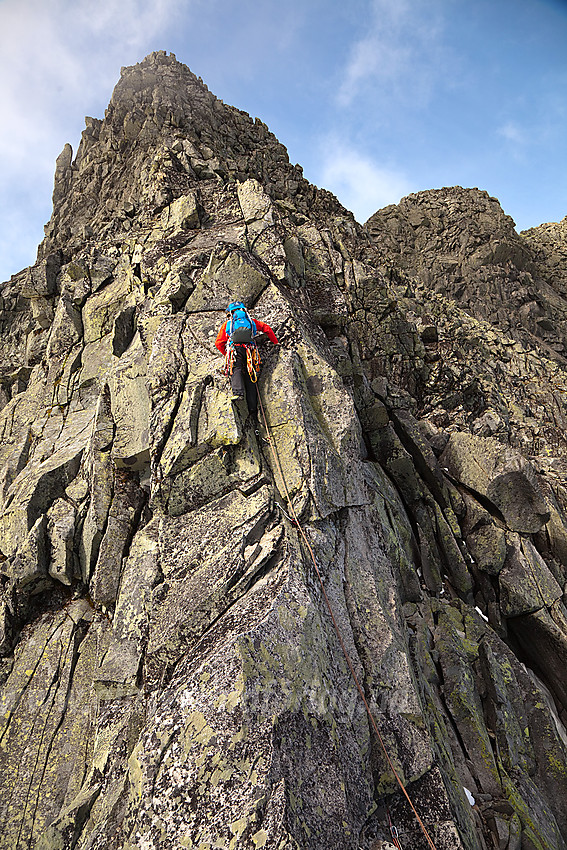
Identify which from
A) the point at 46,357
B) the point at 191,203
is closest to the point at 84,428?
the point at 46,357

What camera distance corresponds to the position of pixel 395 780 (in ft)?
27.9

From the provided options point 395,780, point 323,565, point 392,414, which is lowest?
point 395,780

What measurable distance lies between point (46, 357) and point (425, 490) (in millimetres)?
14833

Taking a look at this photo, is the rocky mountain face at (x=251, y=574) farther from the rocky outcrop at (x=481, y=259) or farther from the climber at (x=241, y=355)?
the rocky outcrop at (x=481, y=259)

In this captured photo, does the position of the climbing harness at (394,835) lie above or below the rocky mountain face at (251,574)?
below

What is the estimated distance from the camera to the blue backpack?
10.6m

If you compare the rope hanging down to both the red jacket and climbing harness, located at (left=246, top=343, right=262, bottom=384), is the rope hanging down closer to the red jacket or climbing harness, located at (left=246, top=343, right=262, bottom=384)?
climbing harness, located at (left=246, top=343, right=262, bottom=384)

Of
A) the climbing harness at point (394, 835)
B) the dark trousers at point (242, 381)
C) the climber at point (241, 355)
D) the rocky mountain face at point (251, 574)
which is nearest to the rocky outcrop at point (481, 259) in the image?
the rocky mountain face at point (251, 574)

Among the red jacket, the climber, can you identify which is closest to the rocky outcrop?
the red jacket

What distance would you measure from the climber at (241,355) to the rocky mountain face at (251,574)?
42cm

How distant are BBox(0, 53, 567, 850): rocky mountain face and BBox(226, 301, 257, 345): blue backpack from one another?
0.90 meters

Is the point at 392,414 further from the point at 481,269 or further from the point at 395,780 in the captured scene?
the point at 481,269

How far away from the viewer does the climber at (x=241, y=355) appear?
1060 cm

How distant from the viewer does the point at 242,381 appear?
419 inches
